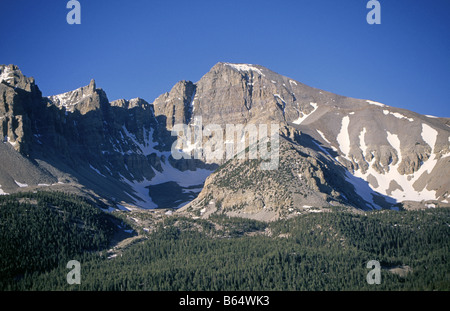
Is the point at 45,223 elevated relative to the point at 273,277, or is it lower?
elevated

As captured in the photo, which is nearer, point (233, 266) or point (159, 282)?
point (159, 282)

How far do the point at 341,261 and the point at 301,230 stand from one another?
29.0 metres

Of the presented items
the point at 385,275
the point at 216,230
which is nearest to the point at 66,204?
the point at 216,230

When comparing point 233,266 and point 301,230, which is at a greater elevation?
point 301,230

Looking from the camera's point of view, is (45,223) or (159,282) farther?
(45,223)
